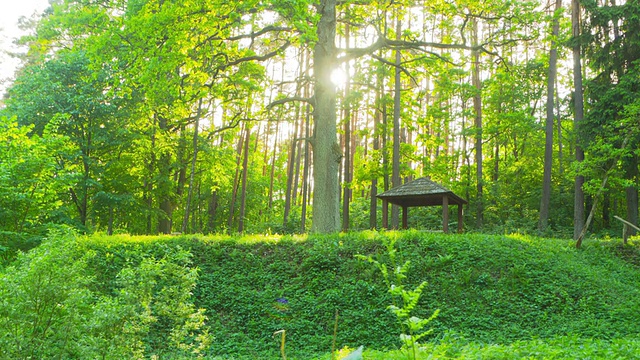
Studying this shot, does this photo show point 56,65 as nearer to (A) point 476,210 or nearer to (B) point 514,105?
(A) point 476,210

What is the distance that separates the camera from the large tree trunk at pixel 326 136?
12766 mm

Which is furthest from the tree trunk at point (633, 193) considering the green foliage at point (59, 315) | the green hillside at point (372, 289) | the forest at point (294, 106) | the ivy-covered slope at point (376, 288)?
the green foliage at point (59, 315)

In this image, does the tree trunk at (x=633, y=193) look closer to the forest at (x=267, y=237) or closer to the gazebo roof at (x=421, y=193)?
the forest at (x=267, y=237)

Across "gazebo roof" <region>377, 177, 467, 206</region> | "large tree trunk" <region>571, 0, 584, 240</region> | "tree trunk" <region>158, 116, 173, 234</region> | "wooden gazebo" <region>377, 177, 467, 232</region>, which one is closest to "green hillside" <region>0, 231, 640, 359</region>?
"wooden gazebo" <region>377, 177, 467, 232</region>

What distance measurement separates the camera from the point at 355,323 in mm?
8492

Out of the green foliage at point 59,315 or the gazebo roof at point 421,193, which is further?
the gazebo roof at point 421,193

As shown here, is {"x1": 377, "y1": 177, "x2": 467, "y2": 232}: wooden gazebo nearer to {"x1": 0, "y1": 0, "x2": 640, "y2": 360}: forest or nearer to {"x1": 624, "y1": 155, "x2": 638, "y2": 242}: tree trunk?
{"x1": 0, "y1": 0, "x2": 640, "y2": 360}: forest

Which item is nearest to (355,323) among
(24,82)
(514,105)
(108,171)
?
(108,171)

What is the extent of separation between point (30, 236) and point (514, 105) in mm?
21879

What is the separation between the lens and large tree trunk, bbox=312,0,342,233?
1277 cm

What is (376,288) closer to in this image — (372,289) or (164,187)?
(372,289)

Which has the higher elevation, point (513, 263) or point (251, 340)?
point (513, 263)

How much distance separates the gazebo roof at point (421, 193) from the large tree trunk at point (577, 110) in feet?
19.5

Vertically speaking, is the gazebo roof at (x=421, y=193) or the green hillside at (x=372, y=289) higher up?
the gazebo roof at (x=421, y=193)
